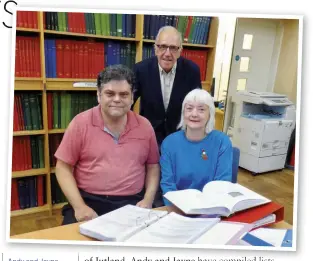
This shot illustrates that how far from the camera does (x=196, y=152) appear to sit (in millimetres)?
1440

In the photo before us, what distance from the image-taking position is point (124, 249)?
98 cm

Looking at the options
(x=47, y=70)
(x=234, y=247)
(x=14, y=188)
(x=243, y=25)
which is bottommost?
(x=14, y=188)

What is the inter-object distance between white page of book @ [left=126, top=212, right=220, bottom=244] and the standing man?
967 millimetres

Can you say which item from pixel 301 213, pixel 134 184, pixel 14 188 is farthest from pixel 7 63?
pixel 14 188

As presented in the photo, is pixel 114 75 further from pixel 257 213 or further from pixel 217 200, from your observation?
pixel 257 213

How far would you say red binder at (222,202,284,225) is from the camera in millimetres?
1050

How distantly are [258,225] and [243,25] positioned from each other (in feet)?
10.8

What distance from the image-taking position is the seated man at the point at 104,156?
1.33 meters

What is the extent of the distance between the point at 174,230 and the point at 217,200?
0.67 ft

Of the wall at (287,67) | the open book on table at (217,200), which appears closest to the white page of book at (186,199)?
the open book on table at (217,200)

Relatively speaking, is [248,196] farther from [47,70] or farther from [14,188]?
[14,188]

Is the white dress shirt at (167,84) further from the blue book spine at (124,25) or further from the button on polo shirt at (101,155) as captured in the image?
the blue book spine at (124,25)

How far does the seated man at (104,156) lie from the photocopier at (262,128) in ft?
Answer: 7.74

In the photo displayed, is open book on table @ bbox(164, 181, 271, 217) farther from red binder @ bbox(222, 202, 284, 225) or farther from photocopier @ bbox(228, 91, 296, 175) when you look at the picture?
photocopier @ bbox(228, 91, 296, 175)
